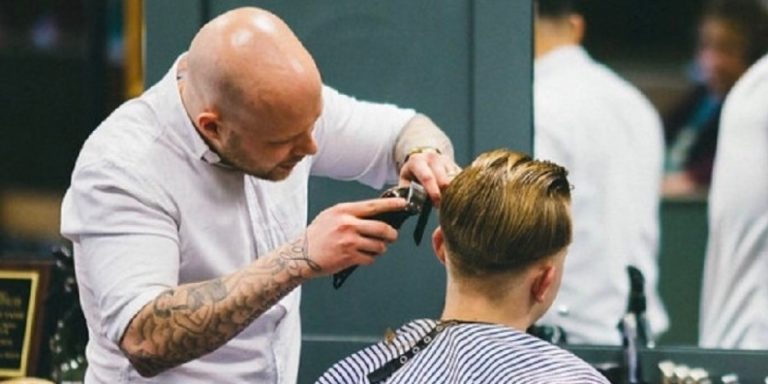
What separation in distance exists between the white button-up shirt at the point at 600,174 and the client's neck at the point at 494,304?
1.93 m

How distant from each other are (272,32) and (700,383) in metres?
1.52

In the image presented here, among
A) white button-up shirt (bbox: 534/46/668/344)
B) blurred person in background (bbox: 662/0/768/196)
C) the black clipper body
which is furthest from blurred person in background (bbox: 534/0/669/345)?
the black clipper body

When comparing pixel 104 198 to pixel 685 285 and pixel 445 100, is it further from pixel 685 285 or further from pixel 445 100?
pixel 685 285

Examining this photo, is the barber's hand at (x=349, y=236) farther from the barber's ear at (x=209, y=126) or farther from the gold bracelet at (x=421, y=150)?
the gold bracelet at (x=421, y=150)

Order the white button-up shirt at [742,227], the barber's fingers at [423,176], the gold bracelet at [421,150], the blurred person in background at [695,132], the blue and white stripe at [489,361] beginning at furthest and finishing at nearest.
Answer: the blurred person in background at [695,132] → the white button-up shirt at [742,227] → the gold bracelet at [421,150] → the barber's fingers at [423,176] → the blue and white stripe at [489,361]

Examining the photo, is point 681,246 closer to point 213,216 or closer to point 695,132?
point 695,132

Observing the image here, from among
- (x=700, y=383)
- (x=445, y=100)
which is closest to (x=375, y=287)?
(x=445, y=100)

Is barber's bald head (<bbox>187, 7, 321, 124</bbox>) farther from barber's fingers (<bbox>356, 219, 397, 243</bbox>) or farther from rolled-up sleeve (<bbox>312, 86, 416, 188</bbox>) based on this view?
rolled-up sleeve (<bbox>312, 86, 416, 188</bbox>)

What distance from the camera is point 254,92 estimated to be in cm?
310

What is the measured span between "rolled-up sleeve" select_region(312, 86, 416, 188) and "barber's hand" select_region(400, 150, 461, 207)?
30 centimetres

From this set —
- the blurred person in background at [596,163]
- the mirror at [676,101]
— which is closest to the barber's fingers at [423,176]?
the blurred person in background at [596,163]

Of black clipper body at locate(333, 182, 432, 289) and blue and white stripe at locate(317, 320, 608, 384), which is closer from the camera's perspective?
blue and white stripe at locate(317, 320, 608, 384)

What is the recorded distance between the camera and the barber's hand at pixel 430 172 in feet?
10.6

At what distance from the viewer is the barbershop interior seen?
4.13 metres
